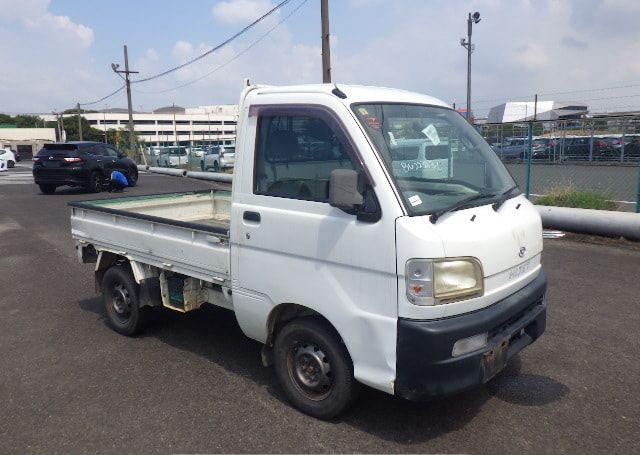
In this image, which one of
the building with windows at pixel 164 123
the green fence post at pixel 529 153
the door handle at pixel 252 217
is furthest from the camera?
the building with windows at pixel 164 123

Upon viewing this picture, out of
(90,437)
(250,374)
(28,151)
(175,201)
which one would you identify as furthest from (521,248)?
(28,151)

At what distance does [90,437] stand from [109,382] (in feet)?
2.63

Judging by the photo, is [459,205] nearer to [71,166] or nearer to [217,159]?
[71,166]

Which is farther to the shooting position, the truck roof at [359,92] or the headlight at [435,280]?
the truck roof at [359,92]

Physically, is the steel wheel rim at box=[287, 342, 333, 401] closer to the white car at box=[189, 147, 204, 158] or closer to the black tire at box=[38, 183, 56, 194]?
the black tire at box=[38, 183, 56, 194]

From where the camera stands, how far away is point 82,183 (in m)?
17.9

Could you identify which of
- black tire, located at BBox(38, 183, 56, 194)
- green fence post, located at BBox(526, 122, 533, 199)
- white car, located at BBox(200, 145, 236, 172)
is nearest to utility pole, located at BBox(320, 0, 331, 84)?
green fence post, located at BBox(526, 122, 533, 199)

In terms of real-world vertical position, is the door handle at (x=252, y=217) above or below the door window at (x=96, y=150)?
below

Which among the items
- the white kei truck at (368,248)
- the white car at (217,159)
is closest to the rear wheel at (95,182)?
the white car at (217,159)

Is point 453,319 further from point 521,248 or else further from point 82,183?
point 82,183

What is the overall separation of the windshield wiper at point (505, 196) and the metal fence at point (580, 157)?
6818mm

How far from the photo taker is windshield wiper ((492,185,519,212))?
349 cm

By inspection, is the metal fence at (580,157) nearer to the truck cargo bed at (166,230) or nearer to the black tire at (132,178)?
the truck cargo bed at (166,230)

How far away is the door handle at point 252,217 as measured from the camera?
3707mm
